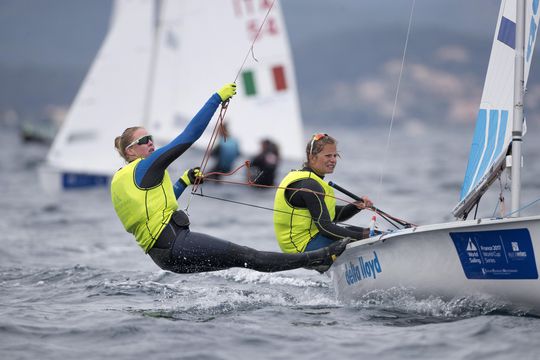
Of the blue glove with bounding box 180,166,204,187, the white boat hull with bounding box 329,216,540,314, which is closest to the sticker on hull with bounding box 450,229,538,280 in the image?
the white boat hull with bounding box 329,216,540,314

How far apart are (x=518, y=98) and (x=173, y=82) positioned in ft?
34.5

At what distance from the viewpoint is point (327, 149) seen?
17.0 feet

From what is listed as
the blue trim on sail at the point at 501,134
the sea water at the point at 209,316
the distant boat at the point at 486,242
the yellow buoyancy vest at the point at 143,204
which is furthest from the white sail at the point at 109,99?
the blue trim on sail at the point at 501,134

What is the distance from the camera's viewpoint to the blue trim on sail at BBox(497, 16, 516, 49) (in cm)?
494

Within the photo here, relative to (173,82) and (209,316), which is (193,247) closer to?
(209,316)

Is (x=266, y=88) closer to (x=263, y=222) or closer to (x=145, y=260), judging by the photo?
(x=263, y=222)

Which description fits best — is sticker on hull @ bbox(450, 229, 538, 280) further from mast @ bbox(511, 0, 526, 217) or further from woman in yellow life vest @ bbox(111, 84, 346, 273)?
woman in yellow life vest @ bbox(111, 84, 346, 273)

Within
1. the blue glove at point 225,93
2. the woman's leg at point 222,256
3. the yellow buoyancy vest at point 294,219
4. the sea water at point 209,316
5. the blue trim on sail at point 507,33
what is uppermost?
the blue trim on sail at point 507,33

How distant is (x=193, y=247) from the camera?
488 cm

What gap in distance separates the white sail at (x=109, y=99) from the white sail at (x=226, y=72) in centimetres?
41

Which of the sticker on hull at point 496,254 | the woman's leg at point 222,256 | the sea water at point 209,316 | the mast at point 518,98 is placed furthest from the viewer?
the woman's leg at point 222,256

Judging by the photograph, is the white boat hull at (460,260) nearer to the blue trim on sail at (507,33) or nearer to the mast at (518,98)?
the mast at (518,98)

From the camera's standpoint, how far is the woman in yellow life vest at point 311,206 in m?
5.15

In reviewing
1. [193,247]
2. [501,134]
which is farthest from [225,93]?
[501,134]
